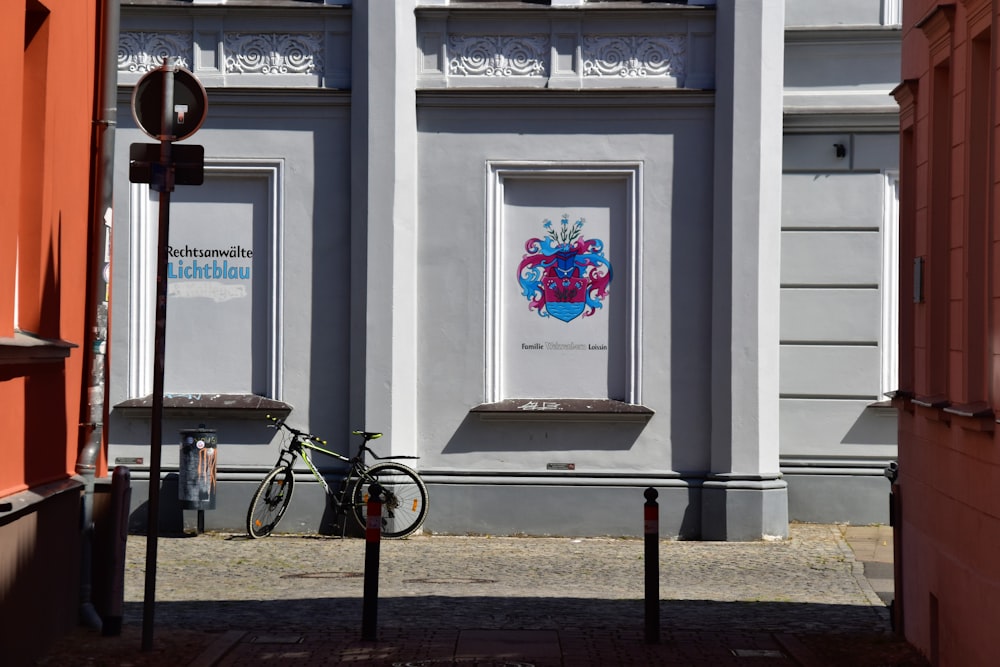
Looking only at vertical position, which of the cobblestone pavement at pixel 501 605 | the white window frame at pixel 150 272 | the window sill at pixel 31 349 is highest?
the white window frame at pixel 150 272

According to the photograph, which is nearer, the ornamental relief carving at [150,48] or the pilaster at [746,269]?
the pilaster at [746,269]

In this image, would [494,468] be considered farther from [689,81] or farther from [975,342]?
[975,342]

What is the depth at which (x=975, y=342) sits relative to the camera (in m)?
8.08

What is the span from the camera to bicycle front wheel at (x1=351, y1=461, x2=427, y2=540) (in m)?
14.9

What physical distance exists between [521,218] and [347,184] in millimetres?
1858

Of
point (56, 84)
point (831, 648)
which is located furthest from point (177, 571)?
point (831, 648)

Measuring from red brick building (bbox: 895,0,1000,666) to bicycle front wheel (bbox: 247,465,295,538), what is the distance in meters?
6.87

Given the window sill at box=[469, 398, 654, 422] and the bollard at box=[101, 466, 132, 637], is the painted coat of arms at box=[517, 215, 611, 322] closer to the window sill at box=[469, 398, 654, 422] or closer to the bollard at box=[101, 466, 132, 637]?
the window sill at box=[469, 398, 654, 422]

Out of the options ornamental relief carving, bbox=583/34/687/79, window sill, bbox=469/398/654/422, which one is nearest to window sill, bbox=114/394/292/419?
window sill, bbox=469/398/654/422

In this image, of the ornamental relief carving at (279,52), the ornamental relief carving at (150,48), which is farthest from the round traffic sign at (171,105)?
the ornamental relief carving at (150,48)

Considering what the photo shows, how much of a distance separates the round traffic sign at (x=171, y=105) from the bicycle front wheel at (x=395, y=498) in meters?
6.49

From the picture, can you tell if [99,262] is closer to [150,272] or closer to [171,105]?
[171,105]

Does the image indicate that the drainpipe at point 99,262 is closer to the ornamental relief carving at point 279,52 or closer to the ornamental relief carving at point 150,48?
the ornamental relief carving at point 279,52

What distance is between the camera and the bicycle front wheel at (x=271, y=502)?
14859 millimetres
